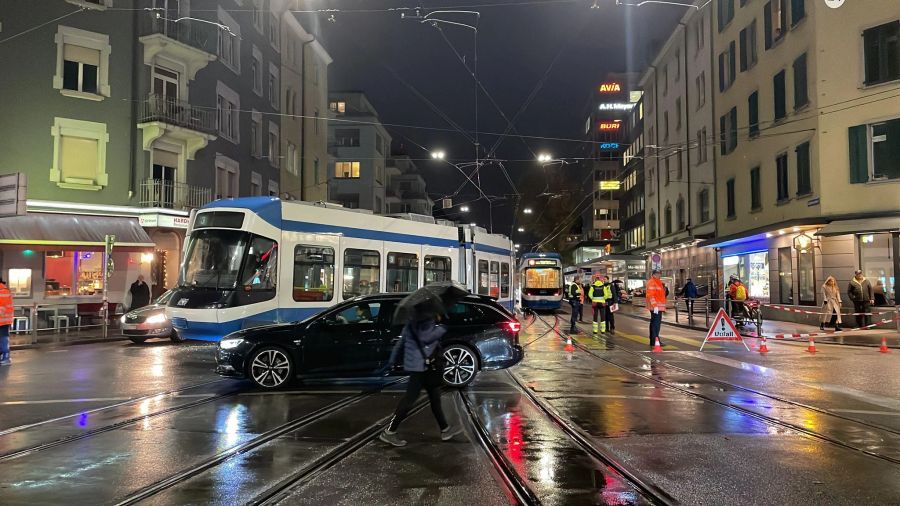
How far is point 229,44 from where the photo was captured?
29250 millimetres

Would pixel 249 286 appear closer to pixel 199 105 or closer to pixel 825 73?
pixel 199 105

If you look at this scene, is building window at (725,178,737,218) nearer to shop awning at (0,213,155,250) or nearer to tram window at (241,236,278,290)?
tram window at (241,236,278,290)

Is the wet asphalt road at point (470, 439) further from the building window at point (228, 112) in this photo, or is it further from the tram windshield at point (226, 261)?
the building window at point (228, 112)

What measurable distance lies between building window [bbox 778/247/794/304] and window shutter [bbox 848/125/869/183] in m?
4.24

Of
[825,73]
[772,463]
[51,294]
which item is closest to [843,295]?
[825,73]

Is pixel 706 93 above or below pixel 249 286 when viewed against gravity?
above

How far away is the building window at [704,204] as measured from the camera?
120 feet

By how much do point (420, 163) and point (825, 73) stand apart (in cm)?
5627

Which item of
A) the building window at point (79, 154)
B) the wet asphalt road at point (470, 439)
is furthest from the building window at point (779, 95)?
the building window at point (79, 154)

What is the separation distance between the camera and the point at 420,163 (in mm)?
76125

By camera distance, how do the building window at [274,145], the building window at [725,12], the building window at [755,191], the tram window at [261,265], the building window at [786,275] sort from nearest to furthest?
the tram window at [261,265] < the building window at [786,275] < the building window at [755,191] < the building window at [725,12] < the building window at [274,145]

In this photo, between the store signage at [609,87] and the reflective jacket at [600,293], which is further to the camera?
the store signage at [609,87]

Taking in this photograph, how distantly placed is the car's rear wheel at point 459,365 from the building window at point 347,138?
48419mm

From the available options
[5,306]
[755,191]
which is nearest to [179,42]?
[5,306]
